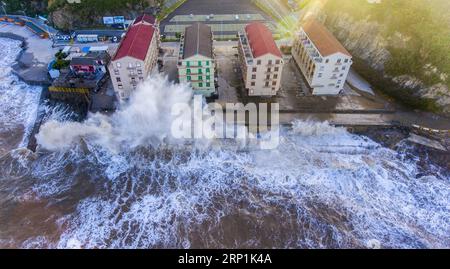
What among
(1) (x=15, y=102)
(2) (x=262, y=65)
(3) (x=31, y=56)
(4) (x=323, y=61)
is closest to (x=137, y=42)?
(2) (x=262, y=65)

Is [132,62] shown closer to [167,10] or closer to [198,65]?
[198,65]

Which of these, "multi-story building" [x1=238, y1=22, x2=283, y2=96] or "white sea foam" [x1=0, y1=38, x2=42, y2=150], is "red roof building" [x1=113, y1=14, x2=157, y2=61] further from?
"white sea foam" [x1=0, y1=38, x2=42, y2=150]

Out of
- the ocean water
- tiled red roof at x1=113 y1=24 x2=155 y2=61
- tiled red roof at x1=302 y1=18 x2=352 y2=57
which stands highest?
tiled red roof at x1=113 y1=24 x2=155 y2=61

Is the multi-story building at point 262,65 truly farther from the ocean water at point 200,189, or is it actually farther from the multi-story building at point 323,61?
the ocean water at point 200,189

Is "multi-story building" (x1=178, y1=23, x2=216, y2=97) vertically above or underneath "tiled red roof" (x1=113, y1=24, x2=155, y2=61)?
underneath

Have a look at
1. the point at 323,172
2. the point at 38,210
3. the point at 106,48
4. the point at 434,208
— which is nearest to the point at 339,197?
the point at 323,172

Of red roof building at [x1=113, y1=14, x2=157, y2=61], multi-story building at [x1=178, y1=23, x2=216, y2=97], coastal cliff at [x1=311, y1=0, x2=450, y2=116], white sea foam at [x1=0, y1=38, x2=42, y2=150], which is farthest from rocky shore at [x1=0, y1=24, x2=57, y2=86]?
coastal cliff at [x1=311, y1=0, x2=450, y2=116]
